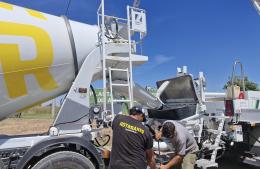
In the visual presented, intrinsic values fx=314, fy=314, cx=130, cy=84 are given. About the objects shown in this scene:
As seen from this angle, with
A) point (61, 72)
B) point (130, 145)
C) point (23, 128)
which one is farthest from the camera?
point (23, 128)

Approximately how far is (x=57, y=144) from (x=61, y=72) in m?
1.15

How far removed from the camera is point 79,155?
4496 mm

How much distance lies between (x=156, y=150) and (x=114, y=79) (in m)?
1.49

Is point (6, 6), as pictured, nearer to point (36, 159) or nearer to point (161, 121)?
point (36, 159)

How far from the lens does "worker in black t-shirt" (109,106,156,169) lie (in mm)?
3703

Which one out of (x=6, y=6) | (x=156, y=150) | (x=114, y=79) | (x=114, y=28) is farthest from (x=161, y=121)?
(x=6, y=6)

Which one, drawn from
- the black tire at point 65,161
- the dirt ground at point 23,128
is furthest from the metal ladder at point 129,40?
the dirt ground at point 23,128

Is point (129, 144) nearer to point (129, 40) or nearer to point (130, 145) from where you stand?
point (130, 145)

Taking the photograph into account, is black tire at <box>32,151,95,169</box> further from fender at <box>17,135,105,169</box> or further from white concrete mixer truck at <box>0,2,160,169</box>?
fender at <box>17,135,105,169</box>

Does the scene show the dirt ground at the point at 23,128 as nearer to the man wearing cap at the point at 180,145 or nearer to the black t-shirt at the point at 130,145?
the man wearing cap at the point at 180,145

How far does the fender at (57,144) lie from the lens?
420 centimetres

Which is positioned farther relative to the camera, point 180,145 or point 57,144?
point 180,145

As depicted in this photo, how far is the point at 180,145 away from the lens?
495cm

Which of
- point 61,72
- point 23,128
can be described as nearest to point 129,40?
point 61,72
